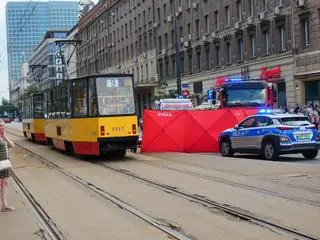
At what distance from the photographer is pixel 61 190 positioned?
13836 millimetres

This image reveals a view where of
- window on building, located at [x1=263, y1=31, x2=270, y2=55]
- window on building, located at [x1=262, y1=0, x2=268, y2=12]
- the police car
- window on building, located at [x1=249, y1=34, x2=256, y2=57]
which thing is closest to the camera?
the police car

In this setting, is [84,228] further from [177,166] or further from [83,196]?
[177,166]

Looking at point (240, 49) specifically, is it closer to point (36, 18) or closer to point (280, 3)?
point (280, 3)

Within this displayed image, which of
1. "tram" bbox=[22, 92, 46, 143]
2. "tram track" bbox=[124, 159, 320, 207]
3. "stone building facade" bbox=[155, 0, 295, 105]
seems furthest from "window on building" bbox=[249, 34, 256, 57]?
"tram track" bbox=[124, 159, 320, 207]

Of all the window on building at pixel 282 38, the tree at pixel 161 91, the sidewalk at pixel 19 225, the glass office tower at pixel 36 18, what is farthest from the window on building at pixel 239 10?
the sidewalk at pixel 19 225

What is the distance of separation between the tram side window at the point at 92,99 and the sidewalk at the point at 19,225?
936cm

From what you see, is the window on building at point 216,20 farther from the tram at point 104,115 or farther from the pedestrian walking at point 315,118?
the tram at point 104,115

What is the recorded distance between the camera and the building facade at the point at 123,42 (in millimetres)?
74438

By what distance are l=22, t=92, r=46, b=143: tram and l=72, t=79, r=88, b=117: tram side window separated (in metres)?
10.6

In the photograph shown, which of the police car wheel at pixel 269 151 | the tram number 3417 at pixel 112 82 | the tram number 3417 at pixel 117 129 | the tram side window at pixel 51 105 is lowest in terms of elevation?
the police car wheel at pixel 269 151

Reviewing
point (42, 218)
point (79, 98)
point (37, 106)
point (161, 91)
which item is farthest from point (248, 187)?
point (161, 91)

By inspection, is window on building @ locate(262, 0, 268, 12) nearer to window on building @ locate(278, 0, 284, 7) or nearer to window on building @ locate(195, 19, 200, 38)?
window on building @ locate(278, 0, 284, 7)

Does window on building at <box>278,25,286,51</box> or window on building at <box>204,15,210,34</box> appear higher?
window on building at <box>204,15,210,34</box>

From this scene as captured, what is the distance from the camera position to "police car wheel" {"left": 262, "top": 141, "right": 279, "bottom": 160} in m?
20.1
